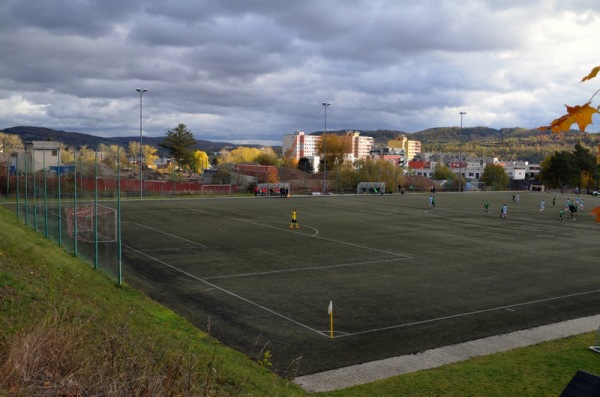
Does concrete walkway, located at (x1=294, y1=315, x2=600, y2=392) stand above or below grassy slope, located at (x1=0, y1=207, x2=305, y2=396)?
below

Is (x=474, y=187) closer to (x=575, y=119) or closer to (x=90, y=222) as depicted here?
(x=90, y=222)

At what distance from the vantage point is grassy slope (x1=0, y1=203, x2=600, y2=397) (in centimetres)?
766

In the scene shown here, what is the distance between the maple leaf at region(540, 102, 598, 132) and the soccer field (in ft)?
24.8

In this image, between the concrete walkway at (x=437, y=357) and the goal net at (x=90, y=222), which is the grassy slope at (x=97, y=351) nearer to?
the concrete walkway at (x=437, y=357)

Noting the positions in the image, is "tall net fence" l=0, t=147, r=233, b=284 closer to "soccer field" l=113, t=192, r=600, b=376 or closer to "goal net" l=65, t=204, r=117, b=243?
"goal net" l=65, t=204, r=117, b=243

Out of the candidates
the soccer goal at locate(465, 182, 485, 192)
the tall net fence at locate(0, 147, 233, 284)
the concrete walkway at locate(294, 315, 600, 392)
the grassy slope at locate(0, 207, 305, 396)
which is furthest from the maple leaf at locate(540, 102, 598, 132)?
the soccer goal at locate(465, 182, 485, 192)

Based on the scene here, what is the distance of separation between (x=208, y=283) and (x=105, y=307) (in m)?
8.28

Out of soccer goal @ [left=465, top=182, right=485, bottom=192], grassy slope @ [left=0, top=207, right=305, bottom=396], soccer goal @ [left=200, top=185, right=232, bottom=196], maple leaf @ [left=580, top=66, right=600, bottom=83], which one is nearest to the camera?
maple leaf @ [left=580, top=66, right=600, bottom=83]

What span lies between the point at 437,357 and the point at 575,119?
11843 millimetres

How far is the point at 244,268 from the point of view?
25.4m

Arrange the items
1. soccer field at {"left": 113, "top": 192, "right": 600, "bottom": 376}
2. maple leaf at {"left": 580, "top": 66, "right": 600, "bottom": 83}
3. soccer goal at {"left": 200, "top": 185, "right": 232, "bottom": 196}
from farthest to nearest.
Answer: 1. soccer goal at {"left": 200, "top": 185, "right": 232, "bottom": 196}
2. soccer field at {"left": 113, "top": 192, "right": 600, "bottom": 376}
3. maple leaf at {"left": 580, "top": 66, "right": 600, "bottom": 83}

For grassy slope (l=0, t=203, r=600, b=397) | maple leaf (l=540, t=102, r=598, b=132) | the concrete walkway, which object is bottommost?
the concrete walkway

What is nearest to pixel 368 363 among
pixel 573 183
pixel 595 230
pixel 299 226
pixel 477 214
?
pixel 299 226

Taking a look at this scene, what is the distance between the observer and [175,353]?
8.90m
